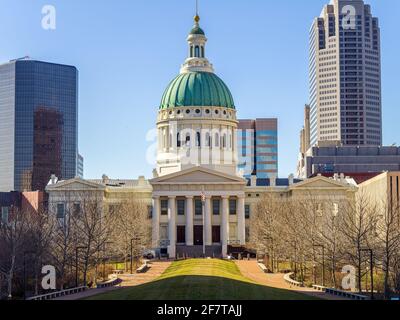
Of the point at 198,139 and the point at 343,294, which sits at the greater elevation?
the point at 198,139

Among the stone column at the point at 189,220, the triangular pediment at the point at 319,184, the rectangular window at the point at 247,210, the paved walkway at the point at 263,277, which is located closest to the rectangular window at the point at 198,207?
the stone column at the point at 189,220

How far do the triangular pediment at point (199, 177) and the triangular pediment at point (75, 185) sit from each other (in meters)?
12.9

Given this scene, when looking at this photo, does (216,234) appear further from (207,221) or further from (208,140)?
(208,140)

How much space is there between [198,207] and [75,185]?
24020mm

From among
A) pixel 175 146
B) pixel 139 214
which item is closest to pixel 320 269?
pixel 139 214

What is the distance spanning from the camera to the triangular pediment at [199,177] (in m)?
178

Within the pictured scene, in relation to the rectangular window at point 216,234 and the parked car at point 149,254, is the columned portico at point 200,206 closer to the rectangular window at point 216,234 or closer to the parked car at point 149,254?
the rectangular window at point 216,234

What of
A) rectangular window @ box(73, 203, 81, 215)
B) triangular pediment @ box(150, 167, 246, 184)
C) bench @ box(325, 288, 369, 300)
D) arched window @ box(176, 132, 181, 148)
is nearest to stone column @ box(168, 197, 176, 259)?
triangular pediment @ box(150, 167, 246, 184)

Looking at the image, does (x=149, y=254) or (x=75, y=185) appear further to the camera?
(x=75, y=185)

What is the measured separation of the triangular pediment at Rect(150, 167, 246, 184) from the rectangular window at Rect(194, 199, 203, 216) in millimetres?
4822

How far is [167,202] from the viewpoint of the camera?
181 metres

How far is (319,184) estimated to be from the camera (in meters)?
184

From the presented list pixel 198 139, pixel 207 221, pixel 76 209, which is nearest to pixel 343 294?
pixel 76 209
